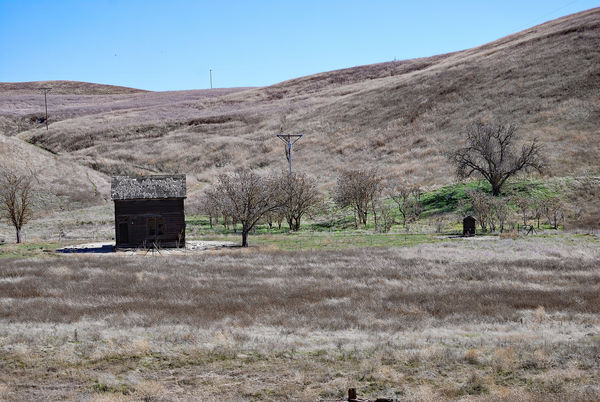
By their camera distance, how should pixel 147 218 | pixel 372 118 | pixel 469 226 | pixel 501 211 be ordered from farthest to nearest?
pixel 372 118
pixel 501 211
pixel 147 218
pixel 469 226

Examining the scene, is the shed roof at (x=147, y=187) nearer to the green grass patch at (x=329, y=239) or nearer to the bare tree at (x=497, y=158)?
the green grass patch at (x=329, y=239)

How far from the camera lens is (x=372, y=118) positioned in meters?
87.6

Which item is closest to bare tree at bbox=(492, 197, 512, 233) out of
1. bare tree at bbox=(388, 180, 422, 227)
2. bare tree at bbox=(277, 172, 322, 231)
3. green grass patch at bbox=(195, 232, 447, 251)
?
green grass patch at bbox=(195, 232, 447, 251)

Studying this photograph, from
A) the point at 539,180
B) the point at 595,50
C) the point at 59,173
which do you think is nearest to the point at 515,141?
the point at 539,180

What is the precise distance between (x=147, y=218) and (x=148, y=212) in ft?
1.43

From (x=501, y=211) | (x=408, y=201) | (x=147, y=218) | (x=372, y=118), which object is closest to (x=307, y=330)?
(x=147, y=218)

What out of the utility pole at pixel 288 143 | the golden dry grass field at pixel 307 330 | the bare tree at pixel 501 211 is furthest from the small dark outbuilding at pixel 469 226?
the utility pole at pixel 288 143

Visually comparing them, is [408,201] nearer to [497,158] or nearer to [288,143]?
[497,158]

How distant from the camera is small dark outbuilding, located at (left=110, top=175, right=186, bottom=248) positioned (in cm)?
3900

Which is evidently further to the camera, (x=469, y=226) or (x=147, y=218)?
(x=147, y=218)

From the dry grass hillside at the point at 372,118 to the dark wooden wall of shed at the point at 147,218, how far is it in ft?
93.7

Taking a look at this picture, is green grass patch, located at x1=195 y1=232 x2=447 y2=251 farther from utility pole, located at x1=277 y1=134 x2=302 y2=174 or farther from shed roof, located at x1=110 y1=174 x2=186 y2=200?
utility pole, located at x1=277 y1=134 x2=302 y2=174

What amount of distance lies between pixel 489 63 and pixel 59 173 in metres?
68.6

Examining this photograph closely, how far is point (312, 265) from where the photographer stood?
2670cm
